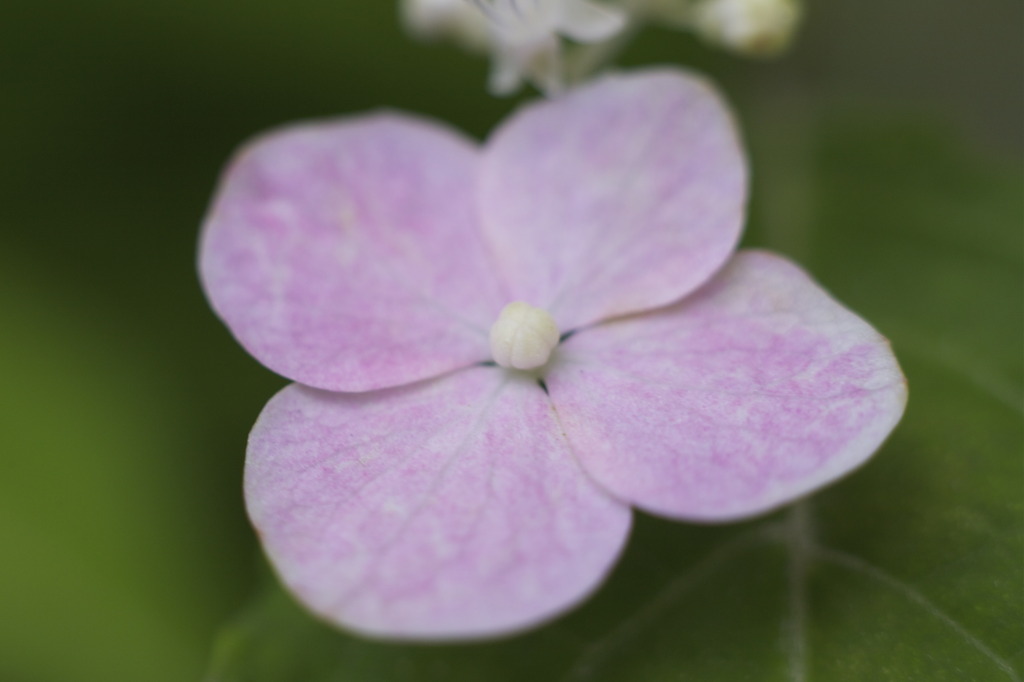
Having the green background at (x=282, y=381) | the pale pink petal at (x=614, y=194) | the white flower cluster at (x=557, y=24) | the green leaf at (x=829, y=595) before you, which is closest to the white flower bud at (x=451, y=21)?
the white flower cluster at (x=557, y=24)

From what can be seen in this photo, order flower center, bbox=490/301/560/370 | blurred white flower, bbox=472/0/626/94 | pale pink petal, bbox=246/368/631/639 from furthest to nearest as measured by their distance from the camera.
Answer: blurred white flower, bbox=472/0/626/94 → flower center, bbox=490/301/560/370 → pale pink petal, bbox=246/368/631/639

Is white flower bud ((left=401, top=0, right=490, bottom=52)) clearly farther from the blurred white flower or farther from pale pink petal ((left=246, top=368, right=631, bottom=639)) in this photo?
pale pink petal ((left=246, top=368, right=631, bottom=639))

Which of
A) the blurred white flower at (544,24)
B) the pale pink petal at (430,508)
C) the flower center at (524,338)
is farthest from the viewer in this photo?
the blurred white flower at (544,24)

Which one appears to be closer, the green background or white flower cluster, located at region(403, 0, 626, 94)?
the green background

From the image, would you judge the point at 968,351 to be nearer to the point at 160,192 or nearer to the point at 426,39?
the point at 426,39

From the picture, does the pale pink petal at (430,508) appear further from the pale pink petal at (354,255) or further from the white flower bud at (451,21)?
the white flower bud at (451,21)

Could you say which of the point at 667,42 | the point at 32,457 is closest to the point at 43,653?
the point at 32,457

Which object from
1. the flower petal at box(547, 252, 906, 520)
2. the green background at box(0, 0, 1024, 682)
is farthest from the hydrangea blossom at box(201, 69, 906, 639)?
the green background at box(0, 0, 1024, 682)

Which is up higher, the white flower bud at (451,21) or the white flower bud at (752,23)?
the white flower bud at (451,21)

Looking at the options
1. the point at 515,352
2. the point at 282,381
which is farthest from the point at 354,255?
the point at 282,381
